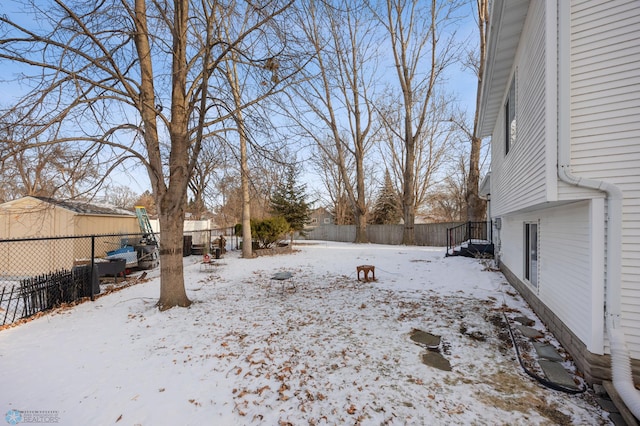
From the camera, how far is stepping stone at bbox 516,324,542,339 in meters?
4.14

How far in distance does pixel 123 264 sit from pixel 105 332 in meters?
4.82

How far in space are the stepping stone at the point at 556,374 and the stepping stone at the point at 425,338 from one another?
3.81 feet

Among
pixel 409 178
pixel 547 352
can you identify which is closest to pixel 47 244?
pixel 547 352

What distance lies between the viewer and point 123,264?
8.49 m

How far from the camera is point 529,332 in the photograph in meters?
4.26

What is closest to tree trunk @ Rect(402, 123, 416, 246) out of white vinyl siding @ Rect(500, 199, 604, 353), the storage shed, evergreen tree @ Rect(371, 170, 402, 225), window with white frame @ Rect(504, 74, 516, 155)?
evergreen tree @ Rect(371, 170, 402, 225)

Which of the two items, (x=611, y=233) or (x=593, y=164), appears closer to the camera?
(x=611, y=233)

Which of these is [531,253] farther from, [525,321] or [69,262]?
[69,262]

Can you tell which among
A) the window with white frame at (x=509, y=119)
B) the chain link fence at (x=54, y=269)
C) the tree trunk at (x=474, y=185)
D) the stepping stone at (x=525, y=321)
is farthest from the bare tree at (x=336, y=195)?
the stepping stone at (x=525, y=321)

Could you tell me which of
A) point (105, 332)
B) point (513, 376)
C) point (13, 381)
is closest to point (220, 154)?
point (105, 332)

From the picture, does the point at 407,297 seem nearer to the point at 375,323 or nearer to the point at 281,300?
→ the point at 375,323

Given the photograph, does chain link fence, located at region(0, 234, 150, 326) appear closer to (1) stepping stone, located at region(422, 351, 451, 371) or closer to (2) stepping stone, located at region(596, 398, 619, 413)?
(1) stepping stone, located at region(422, 351, 451, 371)

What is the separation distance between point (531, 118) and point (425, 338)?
3.56 meters

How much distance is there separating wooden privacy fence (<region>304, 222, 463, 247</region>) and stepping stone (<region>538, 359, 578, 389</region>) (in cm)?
1657
